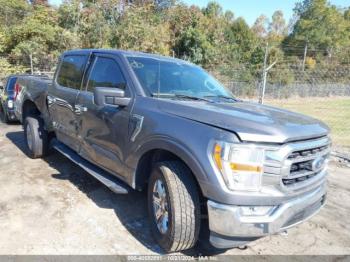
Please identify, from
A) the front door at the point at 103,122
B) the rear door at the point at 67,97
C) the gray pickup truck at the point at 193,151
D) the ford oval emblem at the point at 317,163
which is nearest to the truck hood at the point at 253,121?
the gray pickup truck at the point at 193,151

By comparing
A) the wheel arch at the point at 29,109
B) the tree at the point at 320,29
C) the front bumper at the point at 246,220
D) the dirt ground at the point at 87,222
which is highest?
the tree at the point at 320,29

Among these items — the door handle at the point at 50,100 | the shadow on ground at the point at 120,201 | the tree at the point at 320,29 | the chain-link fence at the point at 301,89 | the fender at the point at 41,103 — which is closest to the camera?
the shadow on ground at the point at 120,201

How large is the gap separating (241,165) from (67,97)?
317 cm

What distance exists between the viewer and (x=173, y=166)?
3.07 meters

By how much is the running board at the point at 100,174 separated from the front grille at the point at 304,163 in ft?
5.84

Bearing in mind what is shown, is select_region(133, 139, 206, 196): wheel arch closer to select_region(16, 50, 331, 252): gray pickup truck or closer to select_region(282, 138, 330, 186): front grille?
select_region(16, 50, 331, 252): gray pickup truck

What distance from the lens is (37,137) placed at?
592cm

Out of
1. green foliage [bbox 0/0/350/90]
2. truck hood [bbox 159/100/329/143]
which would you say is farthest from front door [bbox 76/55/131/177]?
green foliage [bbox 0/0/350/90]

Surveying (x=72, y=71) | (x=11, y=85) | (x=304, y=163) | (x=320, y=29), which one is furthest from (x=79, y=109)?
(x=320, y=29)

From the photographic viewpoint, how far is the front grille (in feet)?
8.86

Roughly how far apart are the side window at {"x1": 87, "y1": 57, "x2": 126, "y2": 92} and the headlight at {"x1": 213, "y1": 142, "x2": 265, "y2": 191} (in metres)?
1.72

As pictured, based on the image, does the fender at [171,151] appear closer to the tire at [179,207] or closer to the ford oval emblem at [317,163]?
the tire at [179,207]

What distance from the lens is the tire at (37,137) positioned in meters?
5.91

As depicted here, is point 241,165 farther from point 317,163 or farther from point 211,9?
point 211,9
